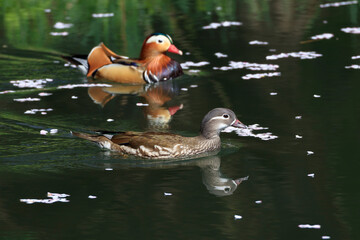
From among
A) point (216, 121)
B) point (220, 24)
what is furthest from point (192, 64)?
point (216, 121)

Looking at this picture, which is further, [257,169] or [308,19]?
[308,19]

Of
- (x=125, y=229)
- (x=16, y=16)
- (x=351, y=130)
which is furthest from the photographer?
(x=16, y=16)

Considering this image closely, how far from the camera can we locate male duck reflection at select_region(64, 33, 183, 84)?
1756cm

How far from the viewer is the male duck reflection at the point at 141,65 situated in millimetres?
17562

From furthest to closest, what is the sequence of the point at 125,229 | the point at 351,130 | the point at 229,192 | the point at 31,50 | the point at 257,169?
1. the point at 31,50
2. the point at 351,130
3. the point at 257,169
4. the point at 229,192
5. the point at 125,229

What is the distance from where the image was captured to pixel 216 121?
12.6 meters

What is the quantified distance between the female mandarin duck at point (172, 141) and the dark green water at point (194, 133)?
0.52 feet

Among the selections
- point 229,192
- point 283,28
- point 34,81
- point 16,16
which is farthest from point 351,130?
point 16,16

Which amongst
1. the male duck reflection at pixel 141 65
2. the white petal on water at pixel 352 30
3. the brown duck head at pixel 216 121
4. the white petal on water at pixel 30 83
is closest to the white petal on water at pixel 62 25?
the male duck reflection at pixel 141 65

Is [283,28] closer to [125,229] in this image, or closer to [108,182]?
[108,182]

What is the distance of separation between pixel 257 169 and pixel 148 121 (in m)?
3.08

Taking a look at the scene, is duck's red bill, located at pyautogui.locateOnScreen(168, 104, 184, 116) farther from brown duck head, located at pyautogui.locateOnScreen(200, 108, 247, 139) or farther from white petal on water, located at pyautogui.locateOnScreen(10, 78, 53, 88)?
white petal on water, located at pyautogui.locateOnScreen(10, 78, 53, 88)

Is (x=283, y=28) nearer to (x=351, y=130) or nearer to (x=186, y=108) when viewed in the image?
(x=186, y=108)

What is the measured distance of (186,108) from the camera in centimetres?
1520
